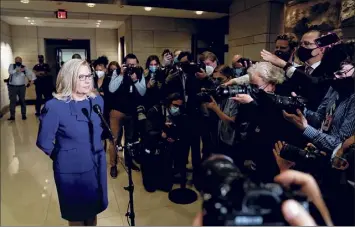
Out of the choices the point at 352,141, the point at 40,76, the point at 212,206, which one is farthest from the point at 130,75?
the point at 40,76

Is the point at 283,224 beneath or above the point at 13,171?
above

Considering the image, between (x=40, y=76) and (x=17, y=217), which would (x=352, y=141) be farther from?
(x=40, y=76)

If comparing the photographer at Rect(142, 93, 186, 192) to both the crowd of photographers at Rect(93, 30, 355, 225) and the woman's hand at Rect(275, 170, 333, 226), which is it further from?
the woman's hand at Rect(275, 170, 333, 226)

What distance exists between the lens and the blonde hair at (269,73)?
1.61m

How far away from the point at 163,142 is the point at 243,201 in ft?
6.78

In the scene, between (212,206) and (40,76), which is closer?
(212,206)

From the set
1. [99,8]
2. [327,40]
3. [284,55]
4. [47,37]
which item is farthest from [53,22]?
[327,40]

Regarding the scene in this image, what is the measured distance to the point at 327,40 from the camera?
1.65m

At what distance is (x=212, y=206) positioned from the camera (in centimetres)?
53

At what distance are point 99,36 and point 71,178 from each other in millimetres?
8197

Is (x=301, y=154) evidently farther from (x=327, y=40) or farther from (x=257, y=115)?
(x=327, y=40)

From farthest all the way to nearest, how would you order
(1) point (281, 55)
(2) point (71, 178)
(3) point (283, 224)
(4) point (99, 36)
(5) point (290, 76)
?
(4) point (99, 36) → (1) point (281, 55) → (5) point (290, 76) → (2) point (71, 178) → (3) point (283, 224)

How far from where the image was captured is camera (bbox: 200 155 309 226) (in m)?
0.51

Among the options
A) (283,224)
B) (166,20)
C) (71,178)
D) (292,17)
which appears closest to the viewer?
(283,224)
